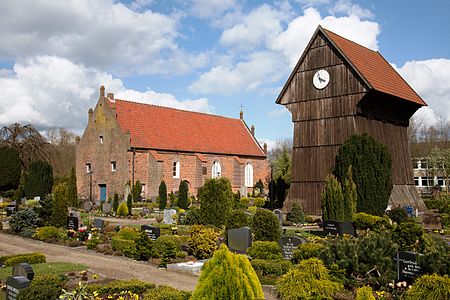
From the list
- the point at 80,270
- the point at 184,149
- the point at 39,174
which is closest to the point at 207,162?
the point at 184,149

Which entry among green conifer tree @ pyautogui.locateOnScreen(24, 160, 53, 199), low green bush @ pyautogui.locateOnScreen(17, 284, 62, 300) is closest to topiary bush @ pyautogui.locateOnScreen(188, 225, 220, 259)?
low green bush @ pyautogui.locateOnScreen(17, 284, 62, 300)

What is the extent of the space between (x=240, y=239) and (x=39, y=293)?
659cm

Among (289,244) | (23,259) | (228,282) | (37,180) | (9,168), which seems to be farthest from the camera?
(9,168)

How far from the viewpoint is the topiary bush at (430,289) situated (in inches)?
269

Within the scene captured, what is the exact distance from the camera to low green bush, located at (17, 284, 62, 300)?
6.99 m

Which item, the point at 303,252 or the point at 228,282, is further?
the point at 303,252

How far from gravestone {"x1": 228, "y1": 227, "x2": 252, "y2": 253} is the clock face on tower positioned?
13927 mm

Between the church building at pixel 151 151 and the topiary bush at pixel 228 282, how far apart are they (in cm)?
3085

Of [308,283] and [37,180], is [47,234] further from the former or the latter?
[37,180]

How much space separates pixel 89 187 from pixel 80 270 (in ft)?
94.9

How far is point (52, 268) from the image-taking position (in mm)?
10844

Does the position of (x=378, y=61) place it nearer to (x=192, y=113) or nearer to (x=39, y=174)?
(x=192, y=113)

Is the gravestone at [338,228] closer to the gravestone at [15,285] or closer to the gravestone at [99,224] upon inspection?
the gravestone at [99,224]

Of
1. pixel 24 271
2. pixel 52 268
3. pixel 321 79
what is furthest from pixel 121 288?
pixel 321 79
